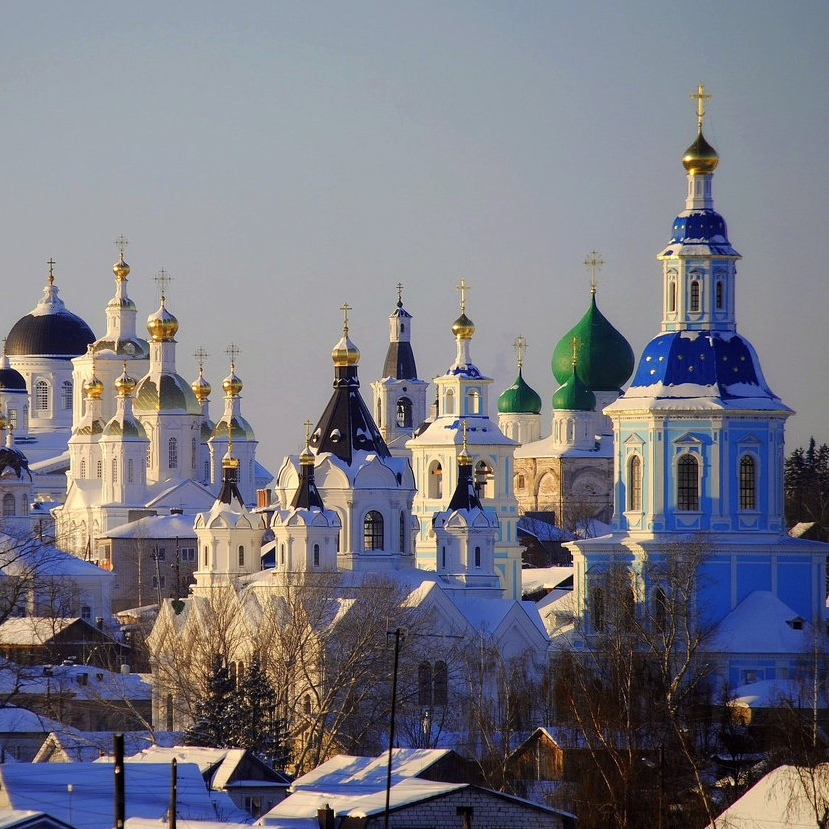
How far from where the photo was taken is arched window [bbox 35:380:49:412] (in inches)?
3671

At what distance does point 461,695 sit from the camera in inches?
1877

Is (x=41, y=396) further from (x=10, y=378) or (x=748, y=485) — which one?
(x=748, y=485)

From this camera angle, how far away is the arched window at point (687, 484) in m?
48.4

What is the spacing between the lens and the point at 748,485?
48.6m

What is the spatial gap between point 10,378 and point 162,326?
13.5m

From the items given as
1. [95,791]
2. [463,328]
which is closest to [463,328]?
[463,328]

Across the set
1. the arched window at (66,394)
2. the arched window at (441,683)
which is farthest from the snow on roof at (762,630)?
the arched window at (66,394)

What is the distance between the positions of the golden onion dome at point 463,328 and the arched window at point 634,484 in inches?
699

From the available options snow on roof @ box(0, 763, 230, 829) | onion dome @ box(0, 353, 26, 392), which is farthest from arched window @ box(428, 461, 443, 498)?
snow on roof @ box(0, 763, 230, 829)

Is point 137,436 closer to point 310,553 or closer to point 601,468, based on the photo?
point 601,468

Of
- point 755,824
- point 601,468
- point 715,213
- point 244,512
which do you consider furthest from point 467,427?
point 755,824

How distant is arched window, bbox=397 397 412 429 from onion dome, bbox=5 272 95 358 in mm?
15985

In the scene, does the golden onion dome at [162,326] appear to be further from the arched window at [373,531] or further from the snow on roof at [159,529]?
the arched window at [373,531]

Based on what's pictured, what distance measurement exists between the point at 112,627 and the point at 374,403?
16.9m
